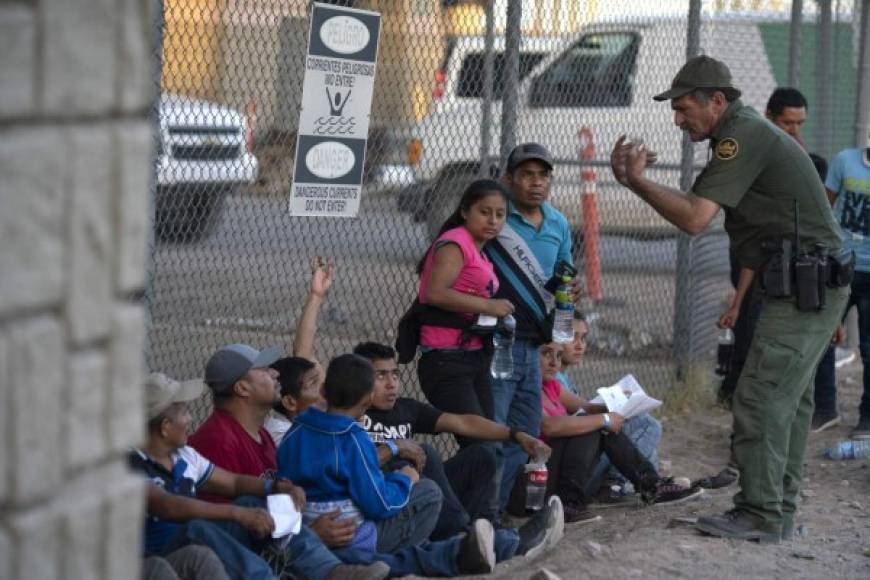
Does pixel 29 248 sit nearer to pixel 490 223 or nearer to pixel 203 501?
pixel 203 501

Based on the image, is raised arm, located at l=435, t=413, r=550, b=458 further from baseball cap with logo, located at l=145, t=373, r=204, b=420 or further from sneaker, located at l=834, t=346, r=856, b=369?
sneaker, located at l=834, t=346, r=856, b=369

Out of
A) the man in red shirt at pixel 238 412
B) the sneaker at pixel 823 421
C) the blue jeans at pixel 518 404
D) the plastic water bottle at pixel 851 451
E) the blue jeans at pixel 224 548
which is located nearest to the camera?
the blue jeans at pixel 224 548

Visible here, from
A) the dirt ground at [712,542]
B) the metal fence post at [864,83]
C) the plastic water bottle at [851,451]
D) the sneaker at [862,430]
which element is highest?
the metal fence post at [864,83]

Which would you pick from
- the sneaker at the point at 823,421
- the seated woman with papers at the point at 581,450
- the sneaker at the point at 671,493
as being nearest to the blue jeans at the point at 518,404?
the seated woman with papers at the point at 581,450

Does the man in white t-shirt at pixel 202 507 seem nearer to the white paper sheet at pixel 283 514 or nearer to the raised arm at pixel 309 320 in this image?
the white paper sheet at pixel 283 514

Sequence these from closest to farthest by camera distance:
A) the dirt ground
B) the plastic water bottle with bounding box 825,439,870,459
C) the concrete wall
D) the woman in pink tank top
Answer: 1. the concrete wall
2. the dirt ground
3. the woman in pink tank top
4. the plastic water bottle with bounding box 825,439,870,459

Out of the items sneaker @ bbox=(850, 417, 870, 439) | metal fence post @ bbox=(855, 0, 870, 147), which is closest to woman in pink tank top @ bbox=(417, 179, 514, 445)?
sneaker @ bbox=(850, 417, 870, 439)

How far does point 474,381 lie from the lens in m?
6.04

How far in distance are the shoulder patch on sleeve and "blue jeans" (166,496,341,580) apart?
7.44 feet

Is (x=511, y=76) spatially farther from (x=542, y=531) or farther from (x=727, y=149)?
(x=542, y=531)

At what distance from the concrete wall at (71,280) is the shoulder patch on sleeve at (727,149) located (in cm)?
352

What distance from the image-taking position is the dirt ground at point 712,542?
540cm

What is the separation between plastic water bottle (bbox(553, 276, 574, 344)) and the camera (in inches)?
245

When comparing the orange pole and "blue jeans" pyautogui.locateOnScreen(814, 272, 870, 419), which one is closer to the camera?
"blue jeans" pyautogui.locateOnScreen(814, 272, 870, 419)
